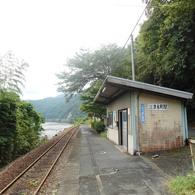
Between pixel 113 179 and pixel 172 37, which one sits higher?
pixel 172 37

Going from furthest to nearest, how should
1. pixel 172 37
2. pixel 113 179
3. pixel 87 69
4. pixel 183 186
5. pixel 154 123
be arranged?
1. pixel 87 69
2. pixel 172 37
3. pixel 154 123
4. pixel 113 179
5. pixel 183 186

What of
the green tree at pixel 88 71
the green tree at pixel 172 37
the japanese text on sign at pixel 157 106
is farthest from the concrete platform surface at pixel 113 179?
the green tree at pixel 88 71

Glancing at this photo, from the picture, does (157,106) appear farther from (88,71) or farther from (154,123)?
(88,71)

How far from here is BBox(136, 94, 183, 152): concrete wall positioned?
10.6 meters

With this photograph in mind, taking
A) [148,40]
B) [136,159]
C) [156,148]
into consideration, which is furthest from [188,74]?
[136,159]

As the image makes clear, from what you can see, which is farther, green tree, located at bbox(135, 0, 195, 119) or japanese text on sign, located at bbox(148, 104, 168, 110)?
green tree, located at bbox(135, 0, 195, 119)

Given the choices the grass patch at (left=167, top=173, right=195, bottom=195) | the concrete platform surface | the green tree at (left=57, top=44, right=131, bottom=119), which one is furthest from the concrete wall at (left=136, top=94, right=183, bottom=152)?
the green tree at (left=57, top=44, right=131, bottom=119)

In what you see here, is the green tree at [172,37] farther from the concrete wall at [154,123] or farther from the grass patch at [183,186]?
the grass patch at [183,186]

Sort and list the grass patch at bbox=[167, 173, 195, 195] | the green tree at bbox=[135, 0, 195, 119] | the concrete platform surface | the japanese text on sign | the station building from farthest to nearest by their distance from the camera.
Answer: the green tree at bbox=[135, 0, 195, 119]
the japanese text on sign
the station building
the concrete platform surface
the grass patch at bbox=[167, 173, 195, 195]

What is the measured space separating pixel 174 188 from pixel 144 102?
567 cm

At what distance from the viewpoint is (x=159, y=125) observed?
10.7 metres

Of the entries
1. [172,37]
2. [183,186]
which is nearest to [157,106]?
[172,37]

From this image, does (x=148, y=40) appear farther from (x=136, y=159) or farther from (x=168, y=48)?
(x=136, y=159)

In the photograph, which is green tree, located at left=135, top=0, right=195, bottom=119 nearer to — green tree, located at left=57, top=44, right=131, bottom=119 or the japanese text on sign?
the japanese text on sign
